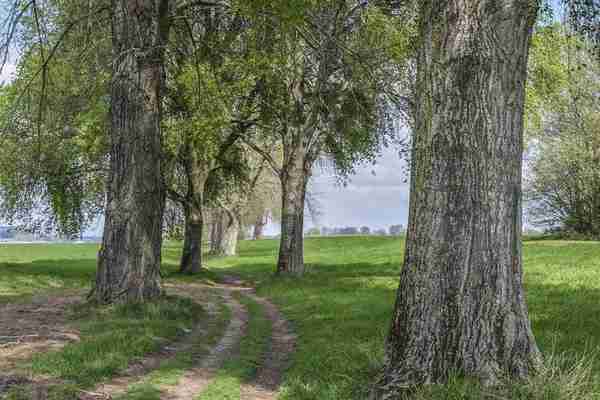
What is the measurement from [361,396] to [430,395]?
3.17 ft

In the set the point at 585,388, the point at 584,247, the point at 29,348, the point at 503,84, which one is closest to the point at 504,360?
the point at 585,388

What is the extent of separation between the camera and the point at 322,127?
25.1 meters

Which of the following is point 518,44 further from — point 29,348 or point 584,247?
point 584,247

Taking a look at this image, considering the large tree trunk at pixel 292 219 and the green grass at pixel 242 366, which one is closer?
the green grass at pixel 242 366

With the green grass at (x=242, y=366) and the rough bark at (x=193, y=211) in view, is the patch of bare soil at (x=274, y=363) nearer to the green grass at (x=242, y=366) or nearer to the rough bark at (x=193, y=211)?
the green grass at (x=242, y=366)

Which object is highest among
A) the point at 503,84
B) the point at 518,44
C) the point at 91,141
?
the point at 91,141

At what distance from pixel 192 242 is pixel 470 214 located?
2403 cm

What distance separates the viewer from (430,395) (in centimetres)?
632

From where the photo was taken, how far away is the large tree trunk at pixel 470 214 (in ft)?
22.1

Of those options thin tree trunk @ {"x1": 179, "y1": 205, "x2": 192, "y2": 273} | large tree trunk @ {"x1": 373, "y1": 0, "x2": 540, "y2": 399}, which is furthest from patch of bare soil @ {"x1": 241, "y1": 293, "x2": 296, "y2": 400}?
thin tree trunk @ {"x1": 179, "y1": 205, "x2": 192, "y2": 273}

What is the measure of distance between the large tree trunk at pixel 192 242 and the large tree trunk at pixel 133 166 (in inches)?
567

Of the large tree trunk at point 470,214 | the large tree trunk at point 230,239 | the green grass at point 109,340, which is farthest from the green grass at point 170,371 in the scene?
the large tree trunk at point 230,239

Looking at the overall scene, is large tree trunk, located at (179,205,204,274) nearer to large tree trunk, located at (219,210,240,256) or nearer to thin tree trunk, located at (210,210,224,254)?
large tree trunk, located at (219,210,240,256)

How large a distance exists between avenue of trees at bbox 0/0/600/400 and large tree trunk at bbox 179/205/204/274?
3.2 inches
